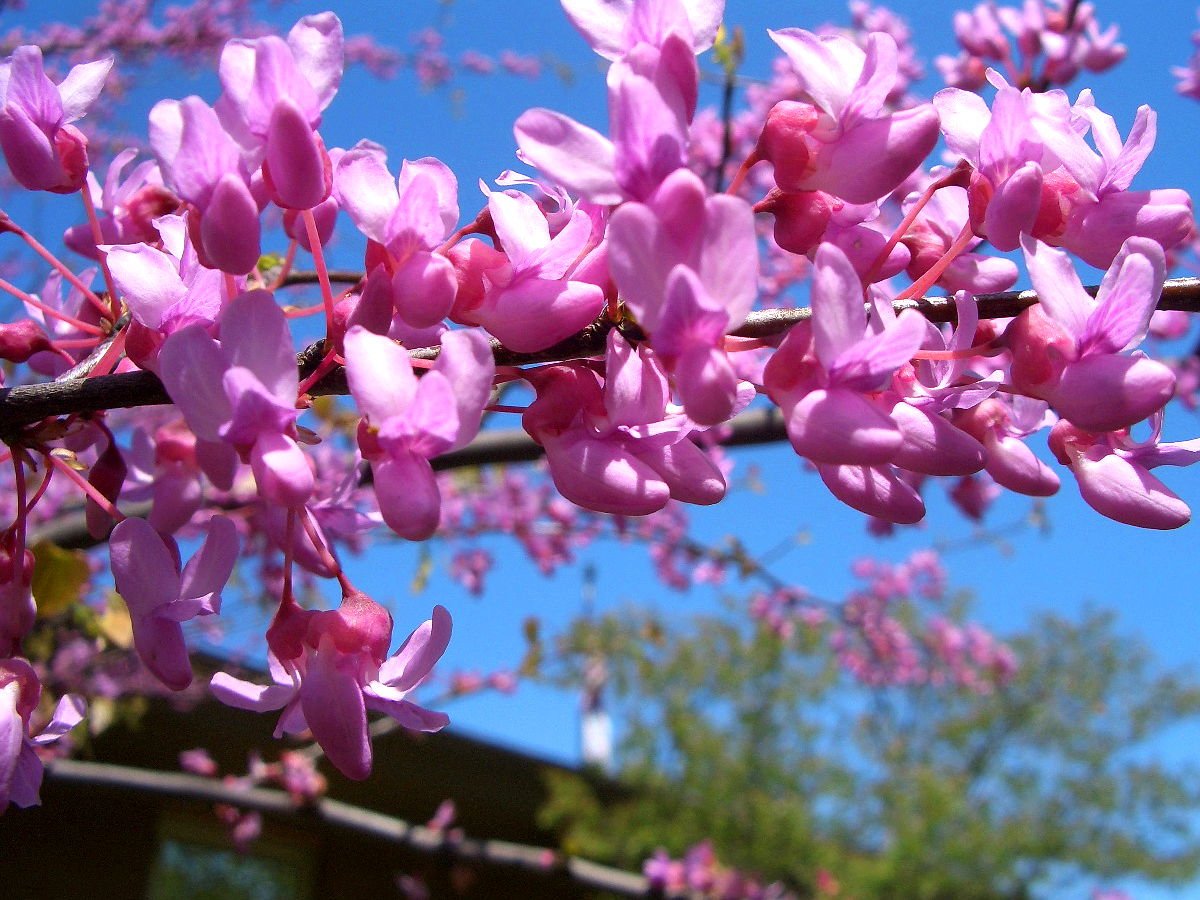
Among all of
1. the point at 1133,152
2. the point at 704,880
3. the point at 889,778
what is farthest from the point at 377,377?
the point at 889,778

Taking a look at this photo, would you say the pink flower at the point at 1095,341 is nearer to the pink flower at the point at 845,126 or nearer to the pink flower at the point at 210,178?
the pink flower at the point at 845,126

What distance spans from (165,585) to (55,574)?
675mm

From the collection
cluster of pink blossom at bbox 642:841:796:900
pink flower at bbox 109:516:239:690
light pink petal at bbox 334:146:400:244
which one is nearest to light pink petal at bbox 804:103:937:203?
light pink petal at bbox 334:146:400:244

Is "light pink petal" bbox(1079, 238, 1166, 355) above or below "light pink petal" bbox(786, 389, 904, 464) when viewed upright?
above

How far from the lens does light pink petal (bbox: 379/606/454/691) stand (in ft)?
2.42

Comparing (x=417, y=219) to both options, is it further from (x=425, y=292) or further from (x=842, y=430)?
(x=842, y=430)

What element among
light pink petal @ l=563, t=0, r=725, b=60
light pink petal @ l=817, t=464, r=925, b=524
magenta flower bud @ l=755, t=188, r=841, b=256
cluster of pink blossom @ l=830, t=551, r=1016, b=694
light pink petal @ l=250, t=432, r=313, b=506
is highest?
light pink petal @ l=563, t=0, r=725, b=60

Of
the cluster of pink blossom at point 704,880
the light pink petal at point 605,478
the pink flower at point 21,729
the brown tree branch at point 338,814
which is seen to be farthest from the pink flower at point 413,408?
the cluster of pink blossom at point 704,880

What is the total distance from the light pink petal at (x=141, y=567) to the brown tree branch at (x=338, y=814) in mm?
1686

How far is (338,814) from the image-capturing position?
108 inches

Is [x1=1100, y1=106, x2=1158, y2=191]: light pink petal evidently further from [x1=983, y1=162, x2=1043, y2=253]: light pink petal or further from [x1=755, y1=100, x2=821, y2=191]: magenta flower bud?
[x1=755, y1=100, x2=821, y2=191]: magenta flower bud

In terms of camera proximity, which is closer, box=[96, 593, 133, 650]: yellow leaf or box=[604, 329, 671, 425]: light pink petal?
box=[604, 329, 671, 425]: light pink petal

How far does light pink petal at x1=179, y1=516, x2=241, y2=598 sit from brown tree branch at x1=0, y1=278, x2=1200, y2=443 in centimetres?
12

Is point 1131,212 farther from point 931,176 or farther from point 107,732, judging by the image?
point 107,732
